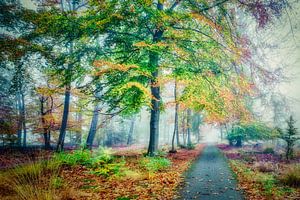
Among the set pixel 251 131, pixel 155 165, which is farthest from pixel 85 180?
pixel 251 131

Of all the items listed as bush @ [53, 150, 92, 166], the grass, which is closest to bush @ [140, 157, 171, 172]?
bush @ [53, 150, 92, 166]

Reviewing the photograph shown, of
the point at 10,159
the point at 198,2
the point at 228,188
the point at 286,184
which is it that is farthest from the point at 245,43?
the point at 10,159

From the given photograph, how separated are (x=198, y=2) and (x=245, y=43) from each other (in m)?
3.52

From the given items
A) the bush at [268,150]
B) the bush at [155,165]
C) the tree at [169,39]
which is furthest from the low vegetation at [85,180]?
the bush at [268,150]

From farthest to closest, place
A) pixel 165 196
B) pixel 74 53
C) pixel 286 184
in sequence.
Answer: pixel 74 53, pixel 286 184, pixel 165 196

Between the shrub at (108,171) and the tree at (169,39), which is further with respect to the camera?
the tree at (169,39)

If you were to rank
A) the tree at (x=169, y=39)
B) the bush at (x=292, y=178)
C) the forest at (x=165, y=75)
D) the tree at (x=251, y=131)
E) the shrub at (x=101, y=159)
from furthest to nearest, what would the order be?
the tree at (x=251, y=131) → the shrub at (x=101, y=159) → the tree at (x=169, y=39) → the bush at (x=292, y=178) → the forest at (x=165, y=75)

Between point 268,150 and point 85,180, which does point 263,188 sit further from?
point 268,150

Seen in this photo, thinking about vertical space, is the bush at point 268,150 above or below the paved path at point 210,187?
above

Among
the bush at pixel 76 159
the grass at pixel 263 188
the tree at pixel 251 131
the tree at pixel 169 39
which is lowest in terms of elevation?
the grass at pixel 263 188

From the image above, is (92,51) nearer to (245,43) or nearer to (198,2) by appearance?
(198,2)

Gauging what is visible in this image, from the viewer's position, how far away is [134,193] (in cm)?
725

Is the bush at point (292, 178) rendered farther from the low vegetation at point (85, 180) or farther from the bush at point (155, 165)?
the bush at point (155, 165)

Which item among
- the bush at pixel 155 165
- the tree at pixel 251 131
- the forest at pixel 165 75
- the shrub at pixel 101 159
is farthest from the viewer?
the tree at pixel 251 131
